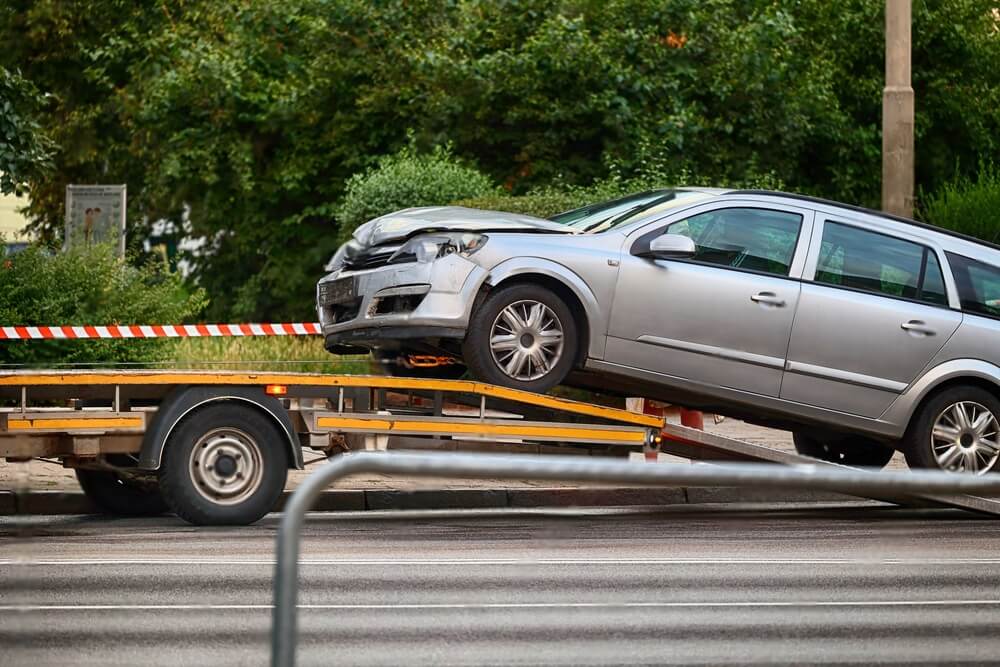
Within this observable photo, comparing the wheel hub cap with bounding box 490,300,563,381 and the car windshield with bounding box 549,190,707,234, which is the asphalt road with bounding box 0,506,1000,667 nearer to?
the wheel hub cap with bounding box 490,300,563,381

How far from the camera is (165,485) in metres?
8.29

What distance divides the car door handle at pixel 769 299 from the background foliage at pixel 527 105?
285 inches

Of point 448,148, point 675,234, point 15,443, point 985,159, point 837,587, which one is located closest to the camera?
point 837,587

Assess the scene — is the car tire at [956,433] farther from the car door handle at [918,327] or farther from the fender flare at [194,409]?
the fender flare at [194,409]

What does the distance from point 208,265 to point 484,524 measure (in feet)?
63.5

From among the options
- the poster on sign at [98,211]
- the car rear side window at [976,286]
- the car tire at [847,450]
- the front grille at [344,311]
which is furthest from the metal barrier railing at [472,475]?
the poster on sign at [98,211]

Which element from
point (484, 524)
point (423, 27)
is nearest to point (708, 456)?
point (484, 524)

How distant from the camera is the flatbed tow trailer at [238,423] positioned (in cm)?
823

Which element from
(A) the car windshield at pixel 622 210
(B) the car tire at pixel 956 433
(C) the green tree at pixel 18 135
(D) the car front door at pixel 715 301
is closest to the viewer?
(D) the car front door at pixel 715 301

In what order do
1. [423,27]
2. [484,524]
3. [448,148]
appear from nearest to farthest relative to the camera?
1. [484,524]
2. [448,148]
3. [423,27]

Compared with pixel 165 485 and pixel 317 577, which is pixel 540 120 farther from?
pixel 317 577

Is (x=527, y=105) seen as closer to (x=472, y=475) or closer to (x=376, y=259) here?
(x=376, y=259)

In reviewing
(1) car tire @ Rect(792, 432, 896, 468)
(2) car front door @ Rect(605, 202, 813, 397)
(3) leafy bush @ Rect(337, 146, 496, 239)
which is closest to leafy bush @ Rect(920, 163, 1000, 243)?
(3) leafy bush @ Rect(337, 146, 496, 239)

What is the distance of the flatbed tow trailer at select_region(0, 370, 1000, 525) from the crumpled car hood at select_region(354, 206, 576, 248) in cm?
86
